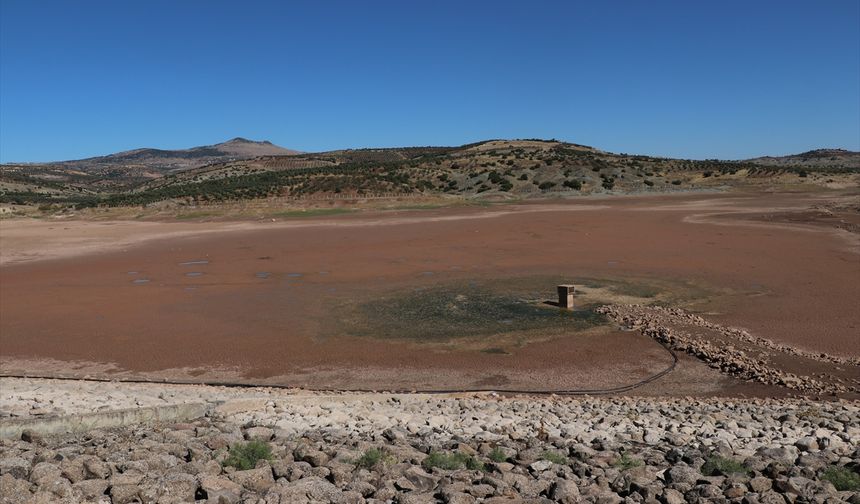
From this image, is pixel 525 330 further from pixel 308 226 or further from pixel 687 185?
pixel 687 185

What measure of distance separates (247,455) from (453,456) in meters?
2.03

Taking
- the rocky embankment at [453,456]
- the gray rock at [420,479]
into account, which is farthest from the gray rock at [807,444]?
the gray rock at [420,479]

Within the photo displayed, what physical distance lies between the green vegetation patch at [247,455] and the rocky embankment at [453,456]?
0.06 ft

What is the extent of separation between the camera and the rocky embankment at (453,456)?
5.25 m

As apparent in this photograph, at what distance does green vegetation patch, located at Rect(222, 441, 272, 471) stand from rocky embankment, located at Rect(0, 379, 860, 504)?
19mm

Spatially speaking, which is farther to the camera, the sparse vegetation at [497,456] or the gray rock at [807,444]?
the gray rock at [807,444]

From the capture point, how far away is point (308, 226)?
132 ft

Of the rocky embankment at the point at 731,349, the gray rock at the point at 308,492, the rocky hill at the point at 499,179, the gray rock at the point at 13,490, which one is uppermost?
the rocky hill at the point at 499,179

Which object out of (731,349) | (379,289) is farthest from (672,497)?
(379,289)

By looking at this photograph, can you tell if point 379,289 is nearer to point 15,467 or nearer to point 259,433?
point 259,433

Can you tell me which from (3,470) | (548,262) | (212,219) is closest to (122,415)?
(3,470)

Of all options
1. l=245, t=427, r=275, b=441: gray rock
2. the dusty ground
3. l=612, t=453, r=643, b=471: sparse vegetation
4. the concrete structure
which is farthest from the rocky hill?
l=612, t=453, r=643, b=471: sparse vegetation

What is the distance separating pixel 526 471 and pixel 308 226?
35.6 m

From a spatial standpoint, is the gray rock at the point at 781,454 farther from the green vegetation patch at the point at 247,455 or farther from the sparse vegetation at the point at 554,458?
the green vegetation patch at the point at 247,455
